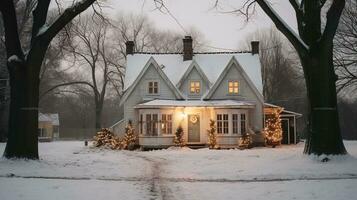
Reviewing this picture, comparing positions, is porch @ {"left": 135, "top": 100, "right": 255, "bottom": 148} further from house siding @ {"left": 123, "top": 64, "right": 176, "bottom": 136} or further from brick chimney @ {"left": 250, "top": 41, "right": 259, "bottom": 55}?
brick chimney @ {"left": 250, "top": 41, "right": 259, "bottom": 55}

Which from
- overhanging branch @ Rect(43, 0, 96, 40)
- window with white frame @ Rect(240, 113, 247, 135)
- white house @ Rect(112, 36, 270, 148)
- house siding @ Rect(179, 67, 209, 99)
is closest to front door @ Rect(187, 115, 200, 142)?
white house @ Rect(112, 36, 270, 148)

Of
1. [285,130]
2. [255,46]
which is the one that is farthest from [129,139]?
[285,130]

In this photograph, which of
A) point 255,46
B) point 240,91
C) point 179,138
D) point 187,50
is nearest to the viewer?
point 179,138

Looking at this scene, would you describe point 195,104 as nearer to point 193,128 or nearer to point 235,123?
point 193,128

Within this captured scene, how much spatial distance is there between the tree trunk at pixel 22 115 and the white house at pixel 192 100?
45.4 ft

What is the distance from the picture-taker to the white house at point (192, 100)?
104 ft

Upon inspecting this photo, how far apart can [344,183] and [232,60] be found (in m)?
21.6

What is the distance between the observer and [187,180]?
13891mm

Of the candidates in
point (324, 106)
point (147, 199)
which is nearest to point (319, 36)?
point (324, 106)

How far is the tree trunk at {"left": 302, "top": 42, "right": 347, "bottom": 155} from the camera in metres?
17.7

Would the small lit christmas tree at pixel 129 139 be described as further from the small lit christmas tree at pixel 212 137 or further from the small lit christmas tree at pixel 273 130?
the small lit christmas tree at pixel 273 130

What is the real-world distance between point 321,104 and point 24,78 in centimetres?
1134

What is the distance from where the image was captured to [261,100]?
3331 centimetres

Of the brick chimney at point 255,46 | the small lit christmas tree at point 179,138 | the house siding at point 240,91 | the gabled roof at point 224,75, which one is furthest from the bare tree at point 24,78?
the brick chimney at point 255,46
